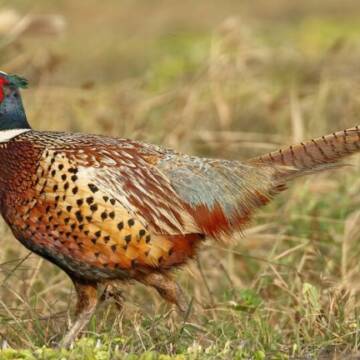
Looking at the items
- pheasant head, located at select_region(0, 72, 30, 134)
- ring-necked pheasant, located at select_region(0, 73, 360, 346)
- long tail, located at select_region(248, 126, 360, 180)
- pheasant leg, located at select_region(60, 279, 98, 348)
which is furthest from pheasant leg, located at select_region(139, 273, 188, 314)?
pheasant head, located at select_region(0, 72, 30, 134)

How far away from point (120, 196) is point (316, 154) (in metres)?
1.13

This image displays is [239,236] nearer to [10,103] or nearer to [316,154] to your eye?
[316,154]

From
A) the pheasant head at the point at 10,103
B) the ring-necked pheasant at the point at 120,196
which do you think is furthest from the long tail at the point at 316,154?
the pheasant head at the point at 10,103

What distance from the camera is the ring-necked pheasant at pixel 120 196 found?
542 centimetres

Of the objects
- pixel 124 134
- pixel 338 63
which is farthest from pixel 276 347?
pixel 338 63

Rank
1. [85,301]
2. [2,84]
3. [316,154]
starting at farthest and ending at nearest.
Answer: [316,154] → [2,84] → [85,301]

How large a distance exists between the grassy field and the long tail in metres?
0.45

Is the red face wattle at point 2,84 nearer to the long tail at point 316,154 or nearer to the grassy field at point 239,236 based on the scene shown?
the grassy field at point 239,236

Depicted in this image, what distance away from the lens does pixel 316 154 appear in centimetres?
598

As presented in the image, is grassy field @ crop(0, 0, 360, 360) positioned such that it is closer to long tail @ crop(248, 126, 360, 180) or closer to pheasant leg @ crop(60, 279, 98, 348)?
pheasant leg @ crop(60, 279, 98, 348)

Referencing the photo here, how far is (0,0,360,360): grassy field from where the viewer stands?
17.6 ft

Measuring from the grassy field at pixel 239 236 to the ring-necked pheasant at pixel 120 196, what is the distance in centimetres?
24

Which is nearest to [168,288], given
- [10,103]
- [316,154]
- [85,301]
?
[85,301]

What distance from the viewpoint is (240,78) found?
979cm
